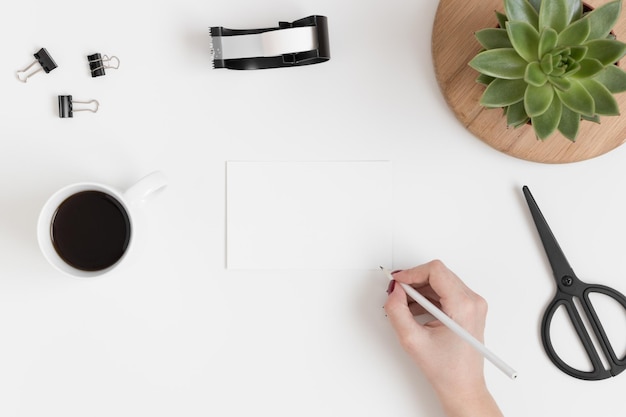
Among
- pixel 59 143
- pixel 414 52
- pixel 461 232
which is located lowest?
pixel 461 232

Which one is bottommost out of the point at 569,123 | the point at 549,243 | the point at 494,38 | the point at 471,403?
the point at 471,403

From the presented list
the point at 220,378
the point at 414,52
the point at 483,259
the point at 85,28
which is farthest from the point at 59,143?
the point at 483,259

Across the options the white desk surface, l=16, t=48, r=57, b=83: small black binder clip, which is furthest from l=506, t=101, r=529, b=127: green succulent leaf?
l=16, t=48, r=57, b=83: small black binder clip

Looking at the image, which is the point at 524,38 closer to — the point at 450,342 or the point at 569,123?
the point at 569,123

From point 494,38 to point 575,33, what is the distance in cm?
9

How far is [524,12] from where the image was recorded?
63cm

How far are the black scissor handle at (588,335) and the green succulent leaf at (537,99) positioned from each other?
0.31 meters

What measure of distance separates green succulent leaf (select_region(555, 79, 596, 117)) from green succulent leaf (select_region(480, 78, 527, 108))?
0.13 ft

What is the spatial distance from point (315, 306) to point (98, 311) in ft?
1.05

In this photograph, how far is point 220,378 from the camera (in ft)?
2.69

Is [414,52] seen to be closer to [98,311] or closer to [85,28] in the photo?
[85,28]

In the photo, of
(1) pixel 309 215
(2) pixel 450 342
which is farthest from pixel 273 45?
(2) pixel 450 342

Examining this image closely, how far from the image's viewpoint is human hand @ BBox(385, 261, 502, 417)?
2.45ft

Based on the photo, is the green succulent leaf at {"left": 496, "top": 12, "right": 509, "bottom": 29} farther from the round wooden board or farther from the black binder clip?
the black binder clip
